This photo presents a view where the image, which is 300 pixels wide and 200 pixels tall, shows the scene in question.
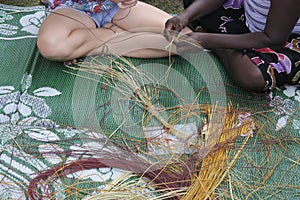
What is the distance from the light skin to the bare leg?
259 mm

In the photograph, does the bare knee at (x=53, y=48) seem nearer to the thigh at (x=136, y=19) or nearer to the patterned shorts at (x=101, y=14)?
the patterned shorts at (x=101, y=14)

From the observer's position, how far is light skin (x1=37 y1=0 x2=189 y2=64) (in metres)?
1.90

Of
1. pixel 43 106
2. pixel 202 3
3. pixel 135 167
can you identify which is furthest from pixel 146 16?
pixel 135 167

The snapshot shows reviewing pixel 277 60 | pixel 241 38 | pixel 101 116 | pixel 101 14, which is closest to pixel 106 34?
pixel 101 14

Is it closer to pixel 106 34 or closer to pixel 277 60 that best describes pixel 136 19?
pixel 106 34

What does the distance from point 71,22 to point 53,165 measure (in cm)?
66

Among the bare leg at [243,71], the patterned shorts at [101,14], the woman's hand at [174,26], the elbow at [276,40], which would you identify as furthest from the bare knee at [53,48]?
the elbow at [276,40]

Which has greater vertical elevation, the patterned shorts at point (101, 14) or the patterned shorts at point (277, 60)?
the patterned shorts at point (101, 14)

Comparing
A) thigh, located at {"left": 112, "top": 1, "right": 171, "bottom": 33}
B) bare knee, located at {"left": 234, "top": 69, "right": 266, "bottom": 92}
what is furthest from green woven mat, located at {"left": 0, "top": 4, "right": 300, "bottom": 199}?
thigh, located at {"left": 112, "top": 1, "right": 171, "bottom": 33}

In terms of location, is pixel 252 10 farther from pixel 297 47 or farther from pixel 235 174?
pixel 235 174

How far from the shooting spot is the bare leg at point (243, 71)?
6.00ft

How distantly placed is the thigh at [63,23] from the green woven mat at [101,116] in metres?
0.12

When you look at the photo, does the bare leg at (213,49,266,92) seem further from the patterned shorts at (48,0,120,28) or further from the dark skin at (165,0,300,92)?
the patterned shorts at (48,0,120,28)

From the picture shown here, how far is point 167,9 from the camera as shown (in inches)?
98.6
